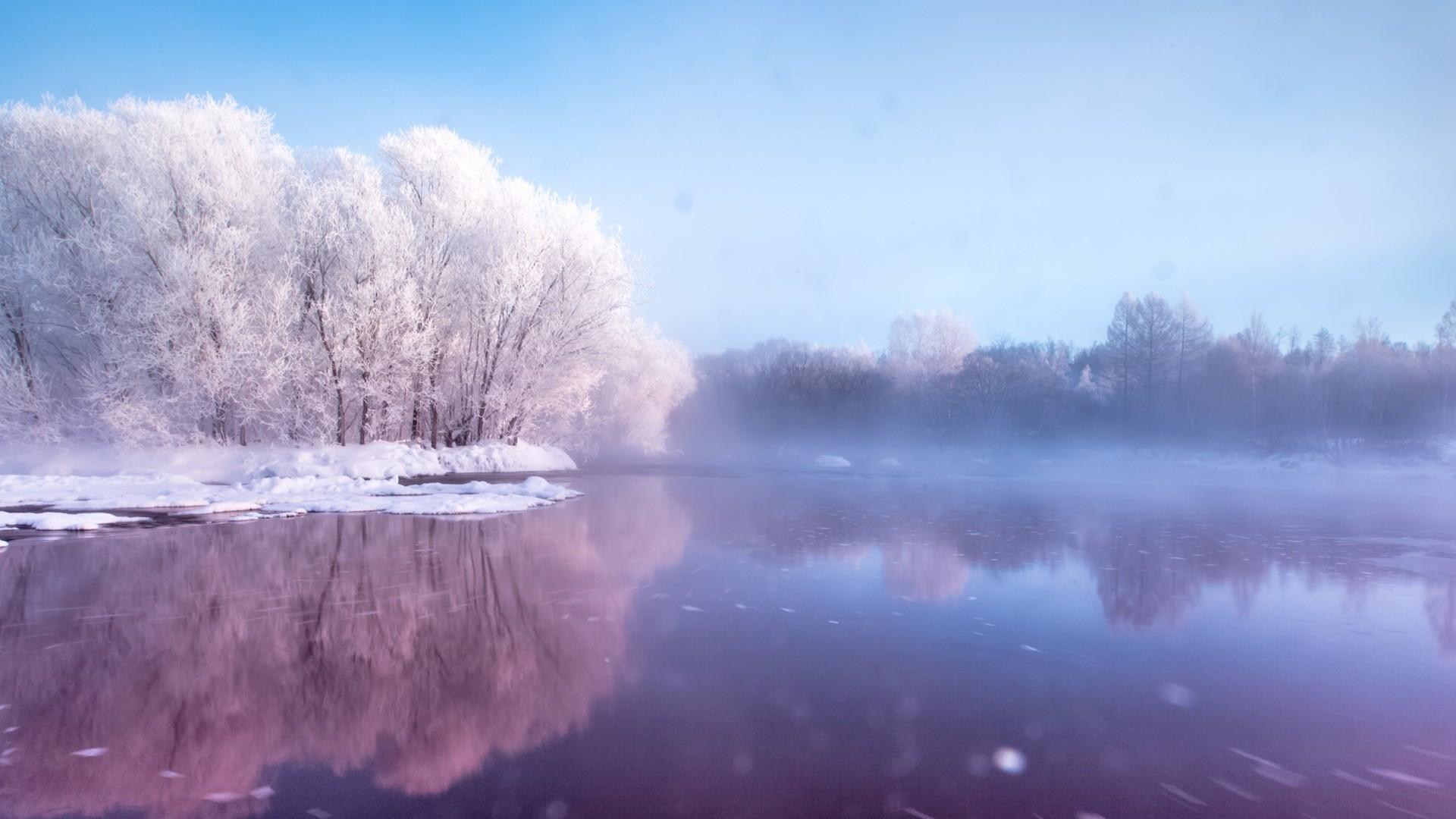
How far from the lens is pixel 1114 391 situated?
52719mm

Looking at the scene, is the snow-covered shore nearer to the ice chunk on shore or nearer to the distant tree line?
the ice chunk on shore

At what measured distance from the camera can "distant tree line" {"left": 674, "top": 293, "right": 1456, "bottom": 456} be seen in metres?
43.0

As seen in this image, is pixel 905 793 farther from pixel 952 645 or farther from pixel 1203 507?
pixel 1203 507

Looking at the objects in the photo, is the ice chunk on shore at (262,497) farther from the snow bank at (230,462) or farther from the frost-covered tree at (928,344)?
the frost-covered tree at (928,344)

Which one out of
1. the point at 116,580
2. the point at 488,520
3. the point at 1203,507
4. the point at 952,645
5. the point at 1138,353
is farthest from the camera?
the point at 1138,353

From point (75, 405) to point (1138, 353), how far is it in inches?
2254

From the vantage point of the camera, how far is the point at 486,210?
1123 inches

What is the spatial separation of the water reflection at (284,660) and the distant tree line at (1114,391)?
50.0m

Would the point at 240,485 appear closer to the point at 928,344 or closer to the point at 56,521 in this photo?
the point at 56,521

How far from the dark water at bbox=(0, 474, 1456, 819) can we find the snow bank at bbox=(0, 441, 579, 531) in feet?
10.4

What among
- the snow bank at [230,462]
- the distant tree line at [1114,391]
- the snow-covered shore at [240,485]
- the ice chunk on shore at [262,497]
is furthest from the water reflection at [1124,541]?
the distant tree line at [1114,391]

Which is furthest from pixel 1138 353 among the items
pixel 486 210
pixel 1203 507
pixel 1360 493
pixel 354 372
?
pixel 354 372

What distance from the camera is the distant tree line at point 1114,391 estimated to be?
141ft

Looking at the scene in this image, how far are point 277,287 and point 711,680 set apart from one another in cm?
2300
